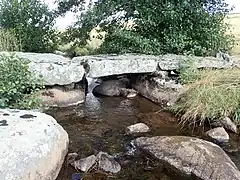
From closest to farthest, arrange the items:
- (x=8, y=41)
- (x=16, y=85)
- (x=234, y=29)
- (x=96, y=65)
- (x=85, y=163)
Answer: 1. (x=85, y=163)
2. (x=16, y=85)
3. (x=96, y=65)
4. (x=8, y=41)
5. (x=234, y=29)

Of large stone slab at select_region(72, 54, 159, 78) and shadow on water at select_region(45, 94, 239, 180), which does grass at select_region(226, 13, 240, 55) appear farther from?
shadow on water at select_region(45, 94, 239, 180)

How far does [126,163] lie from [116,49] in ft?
16.6

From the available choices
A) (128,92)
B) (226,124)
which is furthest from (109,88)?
(226,124)

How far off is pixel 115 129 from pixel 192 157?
1.69m

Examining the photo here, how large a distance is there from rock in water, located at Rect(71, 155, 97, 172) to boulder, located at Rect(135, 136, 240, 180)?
85 cm

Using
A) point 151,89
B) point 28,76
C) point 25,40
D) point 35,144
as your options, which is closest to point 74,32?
point 25,40

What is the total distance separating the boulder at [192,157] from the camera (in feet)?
13.8


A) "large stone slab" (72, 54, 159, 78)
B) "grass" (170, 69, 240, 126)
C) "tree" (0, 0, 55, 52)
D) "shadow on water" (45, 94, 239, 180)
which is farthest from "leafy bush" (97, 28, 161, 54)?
"grass" (170, 69, 240, 126)

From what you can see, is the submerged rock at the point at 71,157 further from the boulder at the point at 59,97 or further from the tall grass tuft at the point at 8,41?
the tall grass tuft at the point at 8,41

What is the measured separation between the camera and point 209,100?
6.43 metres

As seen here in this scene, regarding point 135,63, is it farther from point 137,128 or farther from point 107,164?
point 107,164

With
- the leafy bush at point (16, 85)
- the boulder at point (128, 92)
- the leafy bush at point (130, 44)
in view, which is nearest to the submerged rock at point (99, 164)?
the leafy bush at point (16, 85)

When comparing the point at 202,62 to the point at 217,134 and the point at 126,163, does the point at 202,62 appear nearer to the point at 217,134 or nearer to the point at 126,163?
the point at 217,134

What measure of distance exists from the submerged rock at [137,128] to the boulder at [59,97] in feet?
6.07
